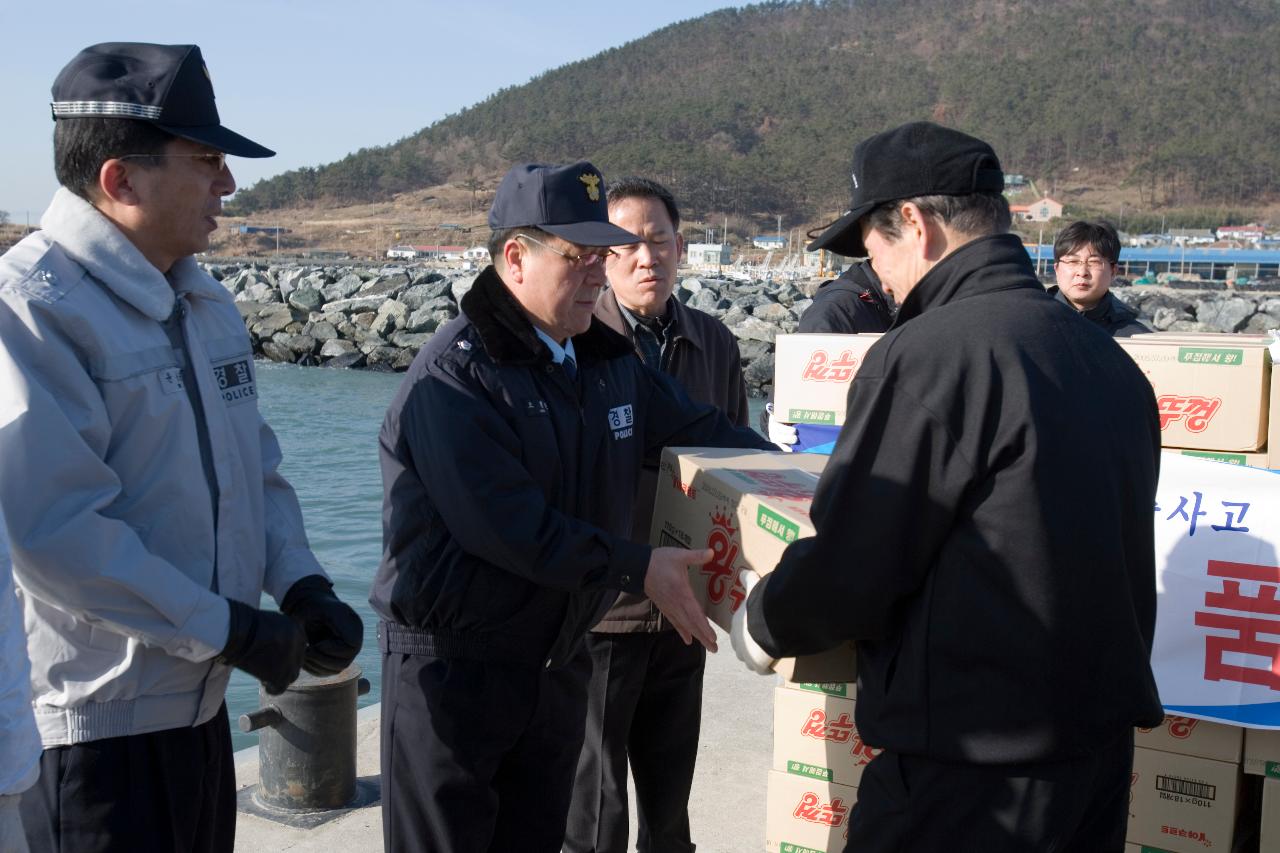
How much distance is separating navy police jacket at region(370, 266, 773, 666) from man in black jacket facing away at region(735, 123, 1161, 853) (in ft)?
1.87

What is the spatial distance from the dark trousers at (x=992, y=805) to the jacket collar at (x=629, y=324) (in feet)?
5.81

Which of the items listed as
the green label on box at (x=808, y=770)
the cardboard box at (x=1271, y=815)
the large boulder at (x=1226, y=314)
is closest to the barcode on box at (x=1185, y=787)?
the cardboard box at (x=1271, y=815)

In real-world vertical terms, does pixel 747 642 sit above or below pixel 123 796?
above

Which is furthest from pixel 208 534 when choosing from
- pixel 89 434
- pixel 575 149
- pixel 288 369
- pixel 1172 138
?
pixel 1172 138

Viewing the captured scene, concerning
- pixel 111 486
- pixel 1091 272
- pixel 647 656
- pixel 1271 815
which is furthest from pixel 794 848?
pixel 1091 272

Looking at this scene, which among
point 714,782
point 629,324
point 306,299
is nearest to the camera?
point 629,324

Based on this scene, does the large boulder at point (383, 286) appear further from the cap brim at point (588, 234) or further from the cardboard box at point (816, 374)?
the cap brim at point (588, 234)

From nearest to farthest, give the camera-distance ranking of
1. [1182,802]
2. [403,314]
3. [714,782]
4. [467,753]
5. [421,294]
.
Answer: [467,753] < [1182,802] < [714,782] < [403,314] < [421,294]

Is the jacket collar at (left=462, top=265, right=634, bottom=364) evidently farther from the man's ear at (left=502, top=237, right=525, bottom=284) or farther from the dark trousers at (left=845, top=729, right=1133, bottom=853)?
the dark trousers at (left=845, top=729, right=1133, bottom=853)

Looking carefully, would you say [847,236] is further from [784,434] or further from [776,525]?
[784,434]

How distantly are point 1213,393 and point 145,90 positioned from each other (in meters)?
2.71

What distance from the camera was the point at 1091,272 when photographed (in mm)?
4902

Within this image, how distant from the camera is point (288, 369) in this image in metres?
29.9

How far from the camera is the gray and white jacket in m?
1.82
